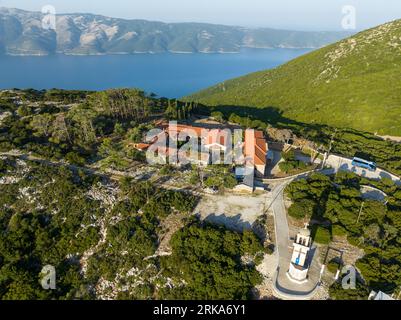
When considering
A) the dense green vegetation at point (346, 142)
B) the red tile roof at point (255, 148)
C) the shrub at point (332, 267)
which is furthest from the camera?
the dense green vegetation at point (346, 142)

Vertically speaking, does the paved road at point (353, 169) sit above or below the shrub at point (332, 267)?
above

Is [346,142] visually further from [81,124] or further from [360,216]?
[81,124]

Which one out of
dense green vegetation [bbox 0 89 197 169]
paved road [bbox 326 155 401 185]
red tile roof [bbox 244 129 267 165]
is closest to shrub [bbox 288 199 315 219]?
red tile roof [bbox 244 129 267 165]

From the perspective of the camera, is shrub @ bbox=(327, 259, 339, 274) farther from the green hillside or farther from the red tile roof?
the green hillside

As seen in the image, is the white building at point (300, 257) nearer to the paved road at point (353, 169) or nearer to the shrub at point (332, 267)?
the shrub at point (332, 267)

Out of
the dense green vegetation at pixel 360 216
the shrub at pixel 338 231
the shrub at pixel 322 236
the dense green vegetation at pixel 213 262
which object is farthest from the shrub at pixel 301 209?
the dense green vegetation at pixel 213 262

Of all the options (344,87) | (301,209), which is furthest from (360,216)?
(344,87)

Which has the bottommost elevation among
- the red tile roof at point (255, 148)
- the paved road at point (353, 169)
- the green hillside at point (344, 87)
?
the paved road at point (353, 169)
